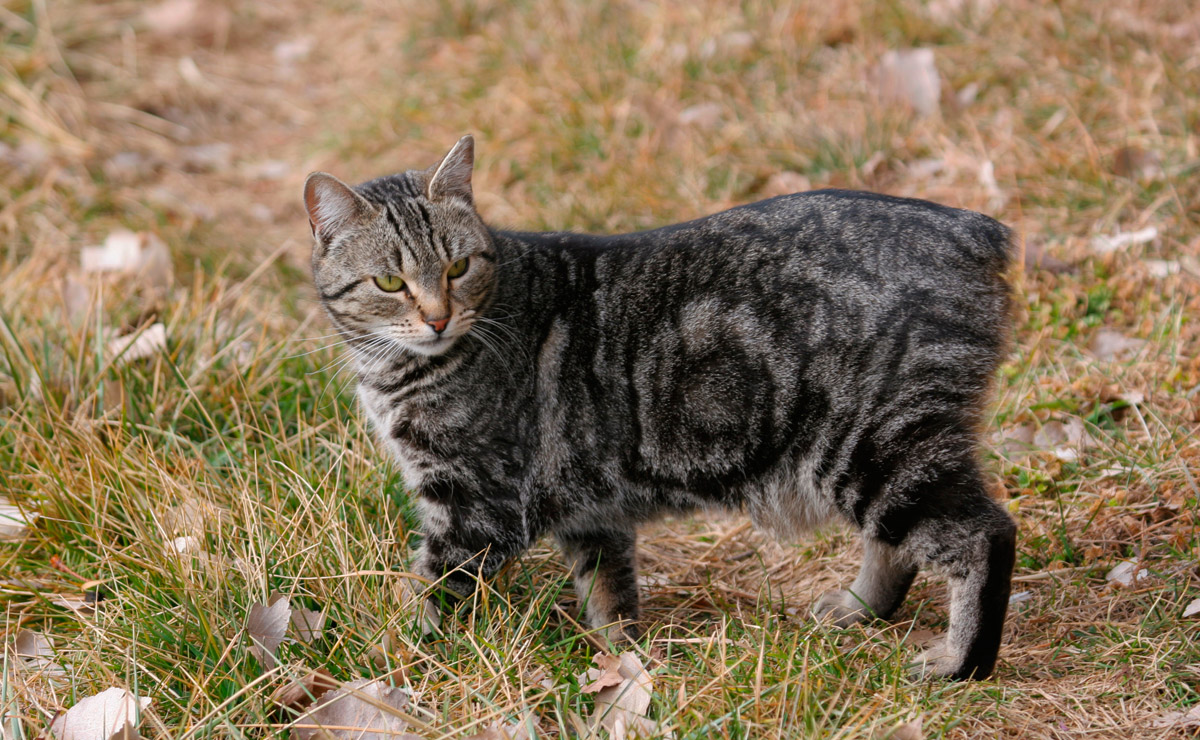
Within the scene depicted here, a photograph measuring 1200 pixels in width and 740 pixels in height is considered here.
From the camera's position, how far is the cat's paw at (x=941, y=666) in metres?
2.60

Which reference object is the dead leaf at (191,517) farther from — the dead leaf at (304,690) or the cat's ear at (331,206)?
the cat's ear at (331,206)

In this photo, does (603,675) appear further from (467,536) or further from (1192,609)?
(1192,609)

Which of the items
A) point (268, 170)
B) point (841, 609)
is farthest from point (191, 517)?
point (268, 170)

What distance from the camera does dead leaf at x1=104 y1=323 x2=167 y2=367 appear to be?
3598 millimetres

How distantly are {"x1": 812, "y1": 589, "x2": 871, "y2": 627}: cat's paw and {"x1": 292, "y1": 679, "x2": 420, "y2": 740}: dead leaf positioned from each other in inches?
48.0

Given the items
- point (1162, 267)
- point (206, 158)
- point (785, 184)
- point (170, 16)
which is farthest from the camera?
point (170, 16)

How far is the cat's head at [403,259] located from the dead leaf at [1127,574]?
6.54 ft

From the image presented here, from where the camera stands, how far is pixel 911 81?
517 cm

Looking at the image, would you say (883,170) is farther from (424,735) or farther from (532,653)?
(424,735)

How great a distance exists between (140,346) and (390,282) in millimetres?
1303

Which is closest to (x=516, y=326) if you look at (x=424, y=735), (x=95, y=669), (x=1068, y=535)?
(x=424, y=735)

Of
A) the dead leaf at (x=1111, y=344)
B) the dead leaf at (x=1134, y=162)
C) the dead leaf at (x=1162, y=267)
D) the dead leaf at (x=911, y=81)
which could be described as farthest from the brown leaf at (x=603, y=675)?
the dead leaf at (x=911, y=81)

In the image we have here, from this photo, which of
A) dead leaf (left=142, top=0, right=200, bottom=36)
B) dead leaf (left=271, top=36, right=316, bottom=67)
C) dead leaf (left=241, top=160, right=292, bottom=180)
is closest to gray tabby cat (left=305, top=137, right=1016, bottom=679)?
dead leaf (left=241, top=160, right=292, bottom=180)

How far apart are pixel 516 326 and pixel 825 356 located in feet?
3.06
